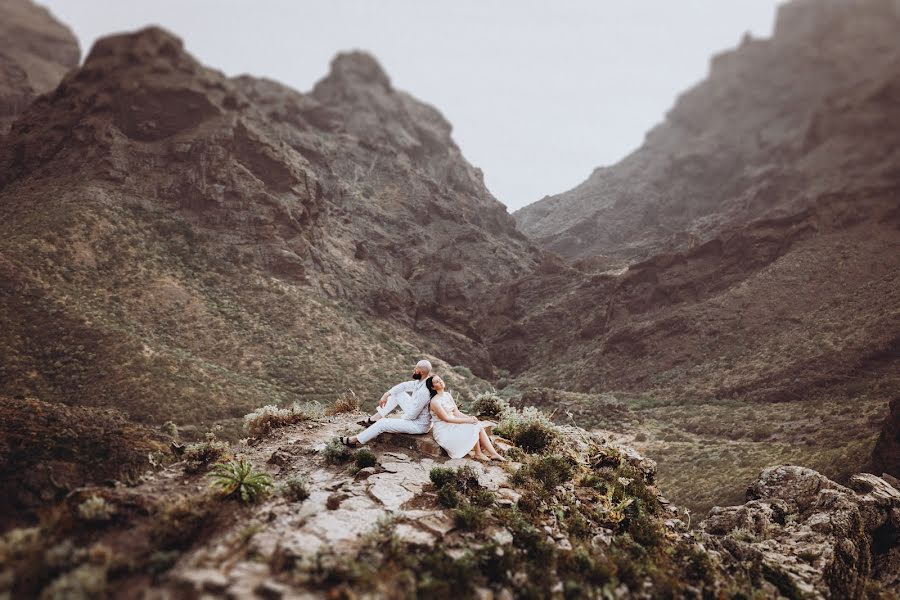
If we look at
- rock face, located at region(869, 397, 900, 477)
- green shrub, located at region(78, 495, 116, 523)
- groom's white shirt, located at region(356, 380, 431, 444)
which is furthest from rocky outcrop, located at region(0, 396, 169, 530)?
rock face, located at region(869, 397, 900, 477)

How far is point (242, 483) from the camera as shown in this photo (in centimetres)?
704

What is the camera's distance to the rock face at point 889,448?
2121cm

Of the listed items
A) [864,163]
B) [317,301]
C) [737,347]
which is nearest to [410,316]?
[317,301]

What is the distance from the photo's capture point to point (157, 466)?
31.4ft

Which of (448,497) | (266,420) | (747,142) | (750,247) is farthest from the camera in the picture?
(747,142)

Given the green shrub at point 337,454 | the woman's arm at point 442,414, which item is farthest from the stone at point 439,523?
the green shrub at point 337,454

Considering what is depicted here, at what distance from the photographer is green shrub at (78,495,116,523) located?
603 centimetres

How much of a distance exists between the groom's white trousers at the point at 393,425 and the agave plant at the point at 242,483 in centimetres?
264

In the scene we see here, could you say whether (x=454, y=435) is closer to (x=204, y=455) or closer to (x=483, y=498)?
(x=483, y=498)

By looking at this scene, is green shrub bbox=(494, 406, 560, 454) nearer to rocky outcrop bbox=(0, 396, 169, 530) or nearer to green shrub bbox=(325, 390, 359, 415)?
green shrub bbox=(325, 390, 359, 415)

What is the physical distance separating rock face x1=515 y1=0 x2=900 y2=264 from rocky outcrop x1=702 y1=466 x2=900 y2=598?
77841 mm

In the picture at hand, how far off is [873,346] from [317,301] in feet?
177

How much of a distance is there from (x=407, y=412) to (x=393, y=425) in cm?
39

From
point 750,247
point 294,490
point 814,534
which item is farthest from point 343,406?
point 750,247
